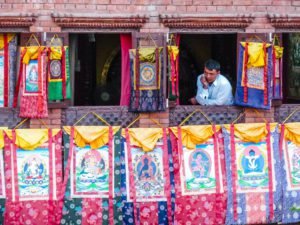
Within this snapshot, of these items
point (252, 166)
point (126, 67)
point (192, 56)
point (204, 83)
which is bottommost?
point (252, 166)

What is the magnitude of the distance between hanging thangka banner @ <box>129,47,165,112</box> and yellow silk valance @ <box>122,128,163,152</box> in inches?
10.8

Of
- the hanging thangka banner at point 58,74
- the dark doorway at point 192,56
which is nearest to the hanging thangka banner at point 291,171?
the dark doorway at point 192,56

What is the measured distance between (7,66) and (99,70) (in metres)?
3.30

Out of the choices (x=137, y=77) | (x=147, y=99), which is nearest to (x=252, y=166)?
(x=147, y=99)

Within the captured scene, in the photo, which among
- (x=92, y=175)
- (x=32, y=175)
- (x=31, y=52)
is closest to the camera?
(x=31, y=52)

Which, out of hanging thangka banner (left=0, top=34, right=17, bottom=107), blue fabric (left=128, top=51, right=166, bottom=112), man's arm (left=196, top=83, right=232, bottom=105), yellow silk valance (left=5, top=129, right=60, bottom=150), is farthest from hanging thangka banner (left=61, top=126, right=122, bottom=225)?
man's arm (left=196, top=83, right=232, bottom=105)

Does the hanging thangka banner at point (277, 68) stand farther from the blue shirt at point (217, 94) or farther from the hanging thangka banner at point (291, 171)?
the blue shirt at point (217, 94)

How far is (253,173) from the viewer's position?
1053 centimetres

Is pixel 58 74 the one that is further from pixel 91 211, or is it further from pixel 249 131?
pixel 249 131

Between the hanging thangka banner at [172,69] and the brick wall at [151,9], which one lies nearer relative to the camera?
the brick wall at [151,9]

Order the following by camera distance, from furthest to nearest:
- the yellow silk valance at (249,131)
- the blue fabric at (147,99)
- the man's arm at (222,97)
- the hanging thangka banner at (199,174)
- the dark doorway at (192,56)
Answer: the dark doorway at (192,56) → the man's arm at (222,97) → the yellow silk valance at (249,131) → the hanging thangka banner at (199,174) → the blue fabric at (147,99)

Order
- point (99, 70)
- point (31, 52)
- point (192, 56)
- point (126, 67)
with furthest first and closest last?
point (192, 56) → point (99, 70) → point (126, 67) → point (31, 52)

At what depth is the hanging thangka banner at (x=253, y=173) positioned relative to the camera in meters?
10.5

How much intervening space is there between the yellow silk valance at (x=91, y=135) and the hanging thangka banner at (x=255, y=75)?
6.16 ft
